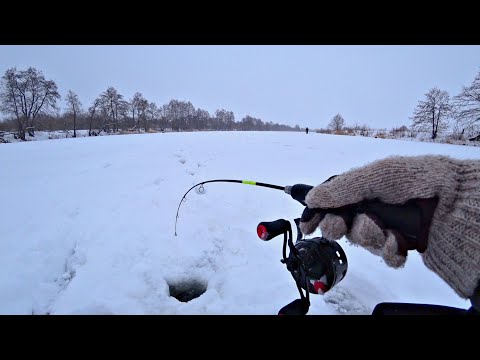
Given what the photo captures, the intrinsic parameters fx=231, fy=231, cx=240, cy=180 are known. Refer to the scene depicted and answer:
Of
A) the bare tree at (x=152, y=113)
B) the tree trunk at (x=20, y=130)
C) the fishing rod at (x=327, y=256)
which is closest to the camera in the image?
the fishing rod at (x=327, y=256)

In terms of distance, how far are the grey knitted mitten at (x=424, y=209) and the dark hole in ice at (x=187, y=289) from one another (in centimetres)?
222

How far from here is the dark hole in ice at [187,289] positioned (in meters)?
2.84

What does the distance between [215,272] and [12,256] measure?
2713 millimetres

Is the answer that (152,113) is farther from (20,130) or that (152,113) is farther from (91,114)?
(20,130)

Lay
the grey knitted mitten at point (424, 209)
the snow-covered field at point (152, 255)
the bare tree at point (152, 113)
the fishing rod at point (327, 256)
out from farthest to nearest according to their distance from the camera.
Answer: the bare tree at point (152, 113), the snow-covered field at point (152, 255), the fishing rod at point (327, 256), the grey knitted mitten at point (424, 209)

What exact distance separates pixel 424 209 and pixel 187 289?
272 cm

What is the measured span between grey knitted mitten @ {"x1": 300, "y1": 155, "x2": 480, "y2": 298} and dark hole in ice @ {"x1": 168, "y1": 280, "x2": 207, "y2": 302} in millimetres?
2220

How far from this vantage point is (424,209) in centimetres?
110

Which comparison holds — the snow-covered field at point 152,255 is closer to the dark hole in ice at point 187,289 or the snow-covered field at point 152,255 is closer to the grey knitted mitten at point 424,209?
the dark hole in ice at point 187,289

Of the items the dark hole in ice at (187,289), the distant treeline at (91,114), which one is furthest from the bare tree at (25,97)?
the dark hole in ice at (187,289)
